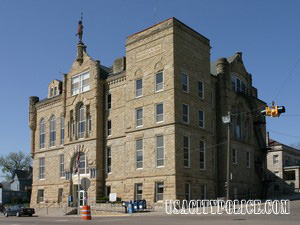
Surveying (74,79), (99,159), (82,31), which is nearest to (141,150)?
(99,159)

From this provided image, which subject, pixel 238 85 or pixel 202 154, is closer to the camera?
pixel 202 154

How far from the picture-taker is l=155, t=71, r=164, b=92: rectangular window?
42.3 m

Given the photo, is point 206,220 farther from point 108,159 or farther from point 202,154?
point 108,159

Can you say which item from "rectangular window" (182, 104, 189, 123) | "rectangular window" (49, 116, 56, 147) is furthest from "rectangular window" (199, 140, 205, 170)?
"rectangular window" (49, 116, 56, 147)

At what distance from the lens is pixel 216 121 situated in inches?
1887

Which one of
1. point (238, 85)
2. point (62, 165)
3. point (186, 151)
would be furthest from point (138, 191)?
point (238, 85)

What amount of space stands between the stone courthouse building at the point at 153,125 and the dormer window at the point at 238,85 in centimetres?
12

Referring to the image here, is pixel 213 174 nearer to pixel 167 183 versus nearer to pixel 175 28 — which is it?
pixel 167 183

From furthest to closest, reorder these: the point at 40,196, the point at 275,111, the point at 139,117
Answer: the point at 40,196 < the point at 139,117 < the point at 275,111

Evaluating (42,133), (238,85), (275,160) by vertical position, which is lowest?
(275,160)

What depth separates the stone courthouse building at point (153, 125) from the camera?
136ft

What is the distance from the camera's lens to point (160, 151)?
4153 cm

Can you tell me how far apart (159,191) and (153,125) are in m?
6.24

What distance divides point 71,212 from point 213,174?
1497 cm
